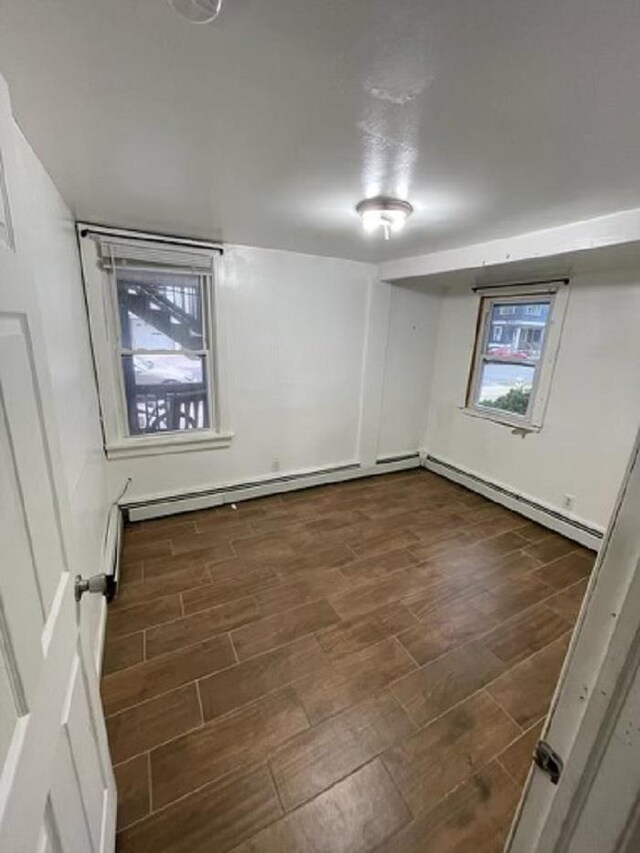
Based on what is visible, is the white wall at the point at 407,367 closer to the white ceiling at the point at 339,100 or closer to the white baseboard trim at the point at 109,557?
the white ceiling at the point at 339,100

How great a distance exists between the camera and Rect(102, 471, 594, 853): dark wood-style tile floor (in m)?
1.19

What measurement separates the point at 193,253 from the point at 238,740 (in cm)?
289

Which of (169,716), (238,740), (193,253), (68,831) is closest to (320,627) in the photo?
(238,740)

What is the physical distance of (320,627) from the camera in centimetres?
194

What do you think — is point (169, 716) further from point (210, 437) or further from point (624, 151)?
point (624, 151)

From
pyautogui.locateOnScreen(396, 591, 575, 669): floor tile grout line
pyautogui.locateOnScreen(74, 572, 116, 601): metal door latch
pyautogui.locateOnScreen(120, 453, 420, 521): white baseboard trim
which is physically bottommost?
pyautogui.locateOnScreen(396, 591, 575, 669): floor tile grout line

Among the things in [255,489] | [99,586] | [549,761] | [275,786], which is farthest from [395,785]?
[255,489]

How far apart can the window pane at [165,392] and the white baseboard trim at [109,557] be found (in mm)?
672

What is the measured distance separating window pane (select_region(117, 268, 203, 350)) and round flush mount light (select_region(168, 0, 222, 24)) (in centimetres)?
211

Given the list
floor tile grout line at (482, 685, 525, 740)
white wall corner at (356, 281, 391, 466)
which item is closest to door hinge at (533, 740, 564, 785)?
floor tile grout line at (482, 685, 525, 740)

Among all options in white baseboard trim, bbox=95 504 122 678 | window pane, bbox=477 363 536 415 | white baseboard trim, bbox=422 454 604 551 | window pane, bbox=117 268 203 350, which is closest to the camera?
white baseboard trim, bbox=95 504 122 678

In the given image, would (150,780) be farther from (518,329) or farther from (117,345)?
(518,329)

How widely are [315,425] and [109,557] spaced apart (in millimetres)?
2056

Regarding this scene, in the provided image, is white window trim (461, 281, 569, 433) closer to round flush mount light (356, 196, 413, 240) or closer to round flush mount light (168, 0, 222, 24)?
round flush mount light (356, 196, 413, 240)
